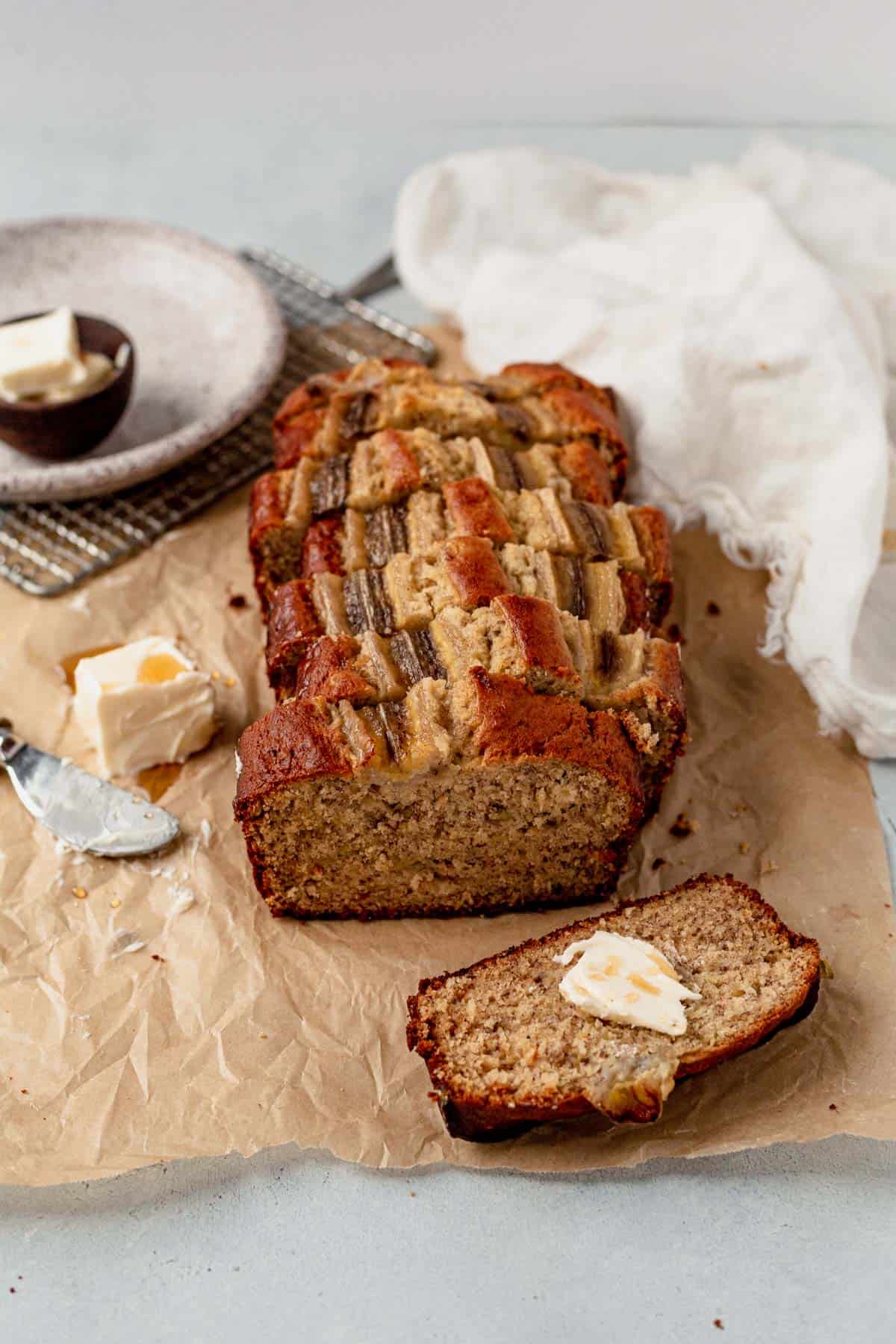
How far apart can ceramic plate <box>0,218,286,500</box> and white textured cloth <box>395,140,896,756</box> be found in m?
0.82

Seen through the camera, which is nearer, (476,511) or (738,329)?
(476,511)

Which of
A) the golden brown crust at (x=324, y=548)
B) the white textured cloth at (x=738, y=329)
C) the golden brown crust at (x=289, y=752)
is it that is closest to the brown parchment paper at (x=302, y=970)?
the white textured cloth at (x=738, y=329)

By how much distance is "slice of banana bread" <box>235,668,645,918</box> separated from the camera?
11.0 ft

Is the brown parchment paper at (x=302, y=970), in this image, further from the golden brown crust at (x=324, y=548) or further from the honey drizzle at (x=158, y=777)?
the golden brown crust at (x=324, y=548)

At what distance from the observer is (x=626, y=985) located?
10.7 feet

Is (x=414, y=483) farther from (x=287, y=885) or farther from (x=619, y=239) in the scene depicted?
(x=619, y=239)

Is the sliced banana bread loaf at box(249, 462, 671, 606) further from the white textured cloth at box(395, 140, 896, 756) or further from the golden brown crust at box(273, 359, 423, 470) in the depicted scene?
the white textured cloth at box(395, 140, 896, 756)

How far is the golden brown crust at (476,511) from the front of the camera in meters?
3.83

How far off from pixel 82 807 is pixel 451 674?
3.93 feet

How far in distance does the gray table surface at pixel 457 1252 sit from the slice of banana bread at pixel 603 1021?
0.77 feet

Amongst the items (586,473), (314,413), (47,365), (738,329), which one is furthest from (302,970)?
(738,329)

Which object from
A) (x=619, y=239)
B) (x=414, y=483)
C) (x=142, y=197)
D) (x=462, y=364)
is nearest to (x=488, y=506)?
(x=414, y=483)

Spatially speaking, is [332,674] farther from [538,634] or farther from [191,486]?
[191,486]

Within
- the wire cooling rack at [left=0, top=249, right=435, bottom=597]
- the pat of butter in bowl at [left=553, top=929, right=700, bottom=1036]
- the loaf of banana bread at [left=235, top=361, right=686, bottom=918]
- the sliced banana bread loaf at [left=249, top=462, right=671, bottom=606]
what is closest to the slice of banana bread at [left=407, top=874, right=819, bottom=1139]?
the pat of butter in bowl at [left=553, top=929, right=700, bottom=1036]
